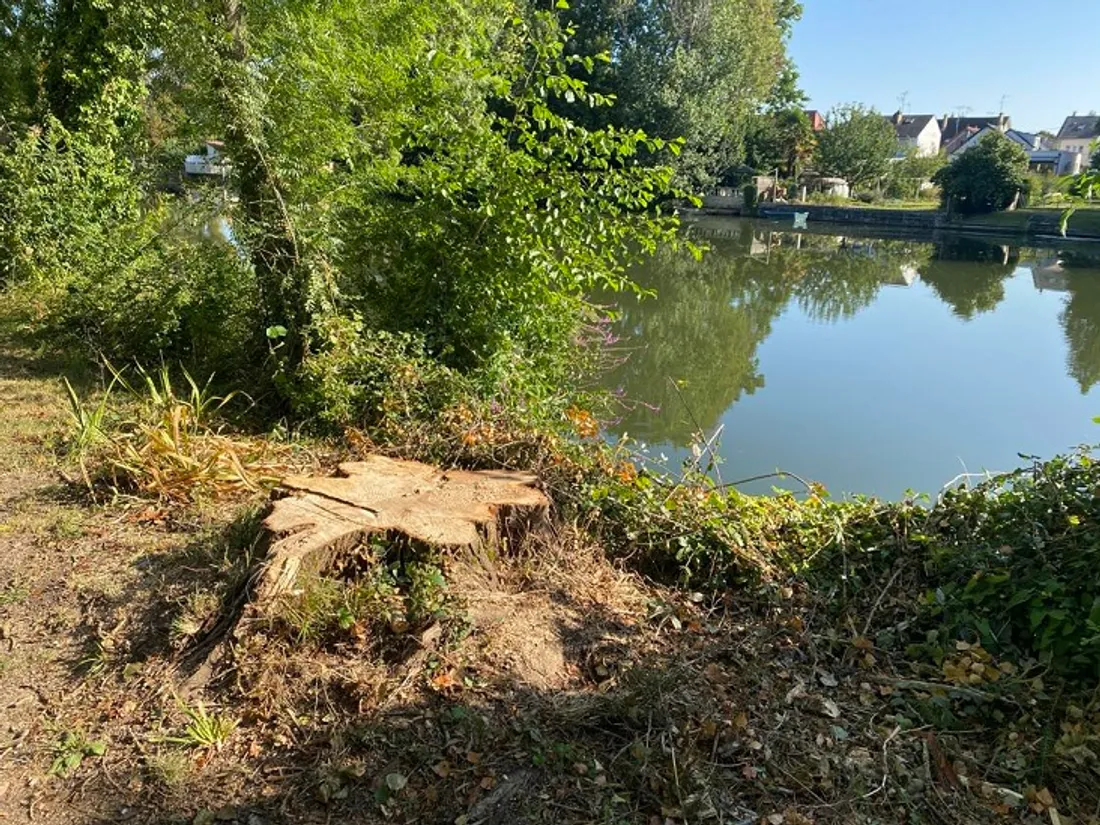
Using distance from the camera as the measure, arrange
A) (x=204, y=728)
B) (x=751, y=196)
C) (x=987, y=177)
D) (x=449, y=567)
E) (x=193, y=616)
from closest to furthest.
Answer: (x=204, y=728)
(x=193, y=616)
(x=449, y=567)
(x=987, y=177)
(x=751, y=196)

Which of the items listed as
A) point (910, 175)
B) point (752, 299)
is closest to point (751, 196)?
point (910, 175)

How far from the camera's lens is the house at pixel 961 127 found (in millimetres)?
64375

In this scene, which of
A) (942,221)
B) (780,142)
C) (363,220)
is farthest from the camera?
(780,142)

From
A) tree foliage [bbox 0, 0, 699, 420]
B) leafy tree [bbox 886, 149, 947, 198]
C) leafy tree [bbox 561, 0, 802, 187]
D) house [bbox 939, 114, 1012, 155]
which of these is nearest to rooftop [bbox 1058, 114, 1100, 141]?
house [bbox 939, 114, 1012, 155]

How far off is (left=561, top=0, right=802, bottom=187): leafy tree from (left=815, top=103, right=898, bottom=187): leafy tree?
1290cm

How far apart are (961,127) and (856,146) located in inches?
1603

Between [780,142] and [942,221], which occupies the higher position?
[780,142]

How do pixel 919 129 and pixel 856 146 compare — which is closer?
pixel 856 146

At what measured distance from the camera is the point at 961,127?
70.9m

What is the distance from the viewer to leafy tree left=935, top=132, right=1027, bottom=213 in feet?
101

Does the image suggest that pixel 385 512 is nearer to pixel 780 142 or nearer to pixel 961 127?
pixel 780 142

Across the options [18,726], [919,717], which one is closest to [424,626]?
[18,726]

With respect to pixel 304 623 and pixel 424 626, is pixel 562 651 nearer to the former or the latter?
pixel 424 626

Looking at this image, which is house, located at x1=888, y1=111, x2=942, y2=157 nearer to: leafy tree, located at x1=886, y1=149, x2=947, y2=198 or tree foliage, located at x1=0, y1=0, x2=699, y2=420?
leafy tree, located at x1=886, y1=149, x2=947, y2=198
